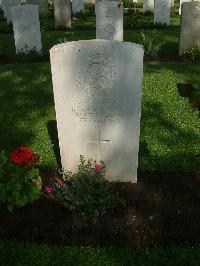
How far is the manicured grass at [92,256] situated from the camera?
3061mm

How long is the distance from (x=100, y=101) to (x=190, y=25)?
654 centimetres

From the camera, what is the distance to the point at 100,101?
366cm

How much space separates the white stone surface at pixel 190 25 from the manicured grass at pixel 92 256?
7.29 m

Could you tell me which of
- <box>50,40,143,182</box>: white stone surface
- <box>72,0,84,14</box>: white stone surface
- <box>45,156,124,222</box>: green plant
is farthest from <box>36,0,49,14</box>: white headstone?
<box>45,156,124,222</box>: green plant

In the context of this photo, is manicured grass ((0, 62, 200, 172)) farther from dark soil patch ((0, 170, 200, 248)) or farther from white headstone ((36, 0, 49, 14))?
Result: white headstone ((36, 0, 49, 14))

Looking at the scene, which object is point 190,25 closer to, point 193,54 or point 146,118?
point 193,54

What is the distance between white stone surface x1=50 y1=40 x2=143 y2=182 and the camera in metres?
3.43

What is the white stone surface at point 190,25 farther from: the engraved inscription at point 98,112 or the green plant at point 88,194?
the green plant at point 88,194

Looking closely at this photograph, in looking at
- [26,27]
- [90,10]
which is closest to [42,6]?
[90,10]

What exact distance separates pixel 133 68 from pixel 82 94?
1.92ft

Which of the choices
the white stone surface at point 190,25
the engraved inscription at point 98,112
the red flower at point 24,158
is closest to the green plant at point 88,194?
the red flower at point 24,158

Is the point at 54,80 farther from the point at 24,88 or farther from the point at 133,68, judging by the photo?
the point at 24,88

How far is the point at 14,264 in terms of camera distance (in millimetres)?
3057

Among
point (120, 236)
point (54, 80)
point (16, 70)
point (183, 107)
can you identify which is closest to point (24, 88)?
point (16, 70)
